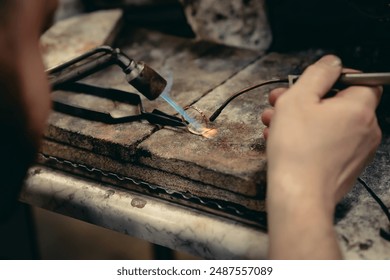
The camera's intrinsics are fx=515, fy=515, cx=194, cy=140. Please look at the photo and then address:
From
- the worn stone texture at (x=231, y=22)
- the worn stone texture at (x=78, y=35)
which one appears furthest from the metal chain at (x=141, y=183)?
the worn stone texture at (x=231, y=22)

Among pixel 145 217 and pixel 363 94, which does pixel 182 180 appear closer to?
pixel 145 217

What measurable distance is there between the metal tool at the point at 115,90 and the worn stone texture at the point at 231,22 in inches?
13.5

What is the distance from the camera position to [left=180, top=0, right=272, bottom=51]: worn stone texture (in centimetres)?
142

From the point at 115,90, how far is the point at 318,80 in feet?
1.80

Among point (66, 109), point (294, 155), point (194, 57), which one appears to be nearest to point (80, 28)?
point (194, 57)

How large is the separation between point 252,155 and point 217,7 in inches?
26.6

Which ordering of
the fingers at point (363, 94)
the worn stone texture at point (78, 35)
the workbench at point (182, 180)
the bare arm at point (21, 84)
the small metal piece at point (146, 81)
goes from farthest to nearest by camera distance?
the worn stone texture at point (78, 35), the small metal piece at point (146, 81), the workbench at point (182, 180), the fingers at point (363, 94), the bare arm at point (21, 84)

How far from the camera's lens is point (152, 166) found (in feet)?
3.16

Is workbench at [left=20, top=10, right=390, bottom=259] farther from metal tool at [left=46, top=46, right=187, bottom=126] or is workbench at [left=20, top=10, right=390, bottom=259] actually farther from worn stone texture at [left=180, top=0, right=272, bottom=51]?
worn stone texture at [left=180, top=0, right=272, bottom=51]

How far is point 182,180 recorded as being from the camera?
3.10 feet

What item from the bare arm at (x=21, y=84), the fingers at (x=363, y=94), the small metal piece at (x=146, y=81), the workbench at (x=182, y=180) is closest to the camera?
the bare arm at (x=21, y=84)

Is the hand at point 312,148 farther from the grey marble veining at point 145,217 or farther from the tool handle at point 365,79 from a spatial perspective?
the grey marble veining at point 145,217

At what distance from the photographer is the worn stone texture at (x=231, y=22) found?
1417mm

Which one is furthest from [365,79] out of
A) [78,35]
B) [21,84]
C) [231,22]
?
[78,35]
